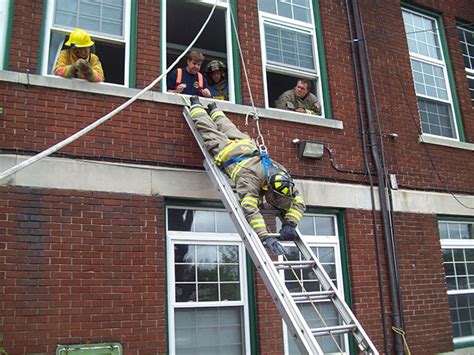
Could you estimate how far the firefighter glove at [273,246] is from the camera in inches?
172

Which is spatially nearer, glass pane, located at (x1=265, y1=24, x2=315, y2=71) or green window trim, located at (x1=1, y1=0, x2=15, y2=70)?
green window trim, located at (x1=1, y1=0, x2=15, y2=70)

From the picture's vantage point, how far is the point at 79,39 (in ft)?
18.5

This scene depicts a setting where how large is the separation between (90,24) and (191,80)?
1.43 metres

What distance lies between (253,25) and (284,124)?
1.56m

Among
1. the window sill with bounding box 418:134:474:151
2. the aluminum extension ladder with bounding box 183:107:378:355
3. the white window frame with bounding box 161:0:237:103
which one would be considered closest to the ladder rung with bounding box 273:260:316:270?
the aluminum extension ladder with bounding box 183:107:378:355

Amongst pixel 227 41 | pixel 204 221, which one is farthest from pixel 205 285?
pixel 227 41

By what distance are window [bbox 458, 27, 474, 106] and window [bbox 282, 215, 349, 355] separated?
15.2 ft

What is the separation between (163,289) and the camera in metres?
5.54

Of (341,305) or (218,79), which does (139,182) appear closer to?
(218,79)

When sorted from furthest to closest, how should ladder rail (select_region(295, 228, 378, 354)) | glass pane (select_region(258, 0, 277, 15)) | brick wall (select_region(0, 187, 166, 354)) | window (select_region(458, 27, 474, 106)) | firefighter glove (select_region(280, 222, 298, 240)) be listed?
1. window (select_region(458, 27, 474, 106))
2. glass pane (select_region(258, 0, 277, 15))
3. brick wall (select_region(0, 187, 166, 354))
4. firefighter glove (select_region(280, 222, 298, 240))
5. ladder rail (select_region(295, 228, 378, 354))

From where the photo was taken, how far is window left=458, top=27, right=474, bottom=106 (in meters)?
9.55

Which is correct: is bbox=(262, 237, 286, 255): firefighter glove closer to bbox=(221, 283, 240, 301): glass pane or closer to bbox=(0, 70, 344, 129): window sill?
bbox=(221, 283, 240, 301): glass pane

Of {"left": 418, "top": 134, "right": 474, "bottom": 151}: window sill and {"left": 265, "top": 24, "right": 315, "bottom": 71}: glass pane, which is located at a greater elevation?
{"left": 265, "top": 24, "right": 315, "bottom": 71}: glass pane

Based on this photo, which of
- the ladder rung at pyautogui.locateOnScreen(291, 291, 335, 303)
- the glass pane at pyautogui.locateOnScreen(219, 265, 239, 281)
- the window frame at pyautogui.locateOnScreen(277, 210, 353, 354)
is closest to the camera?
the ladder rung at pyautogui.locateOnScreen(291, 291, 335, 303)
